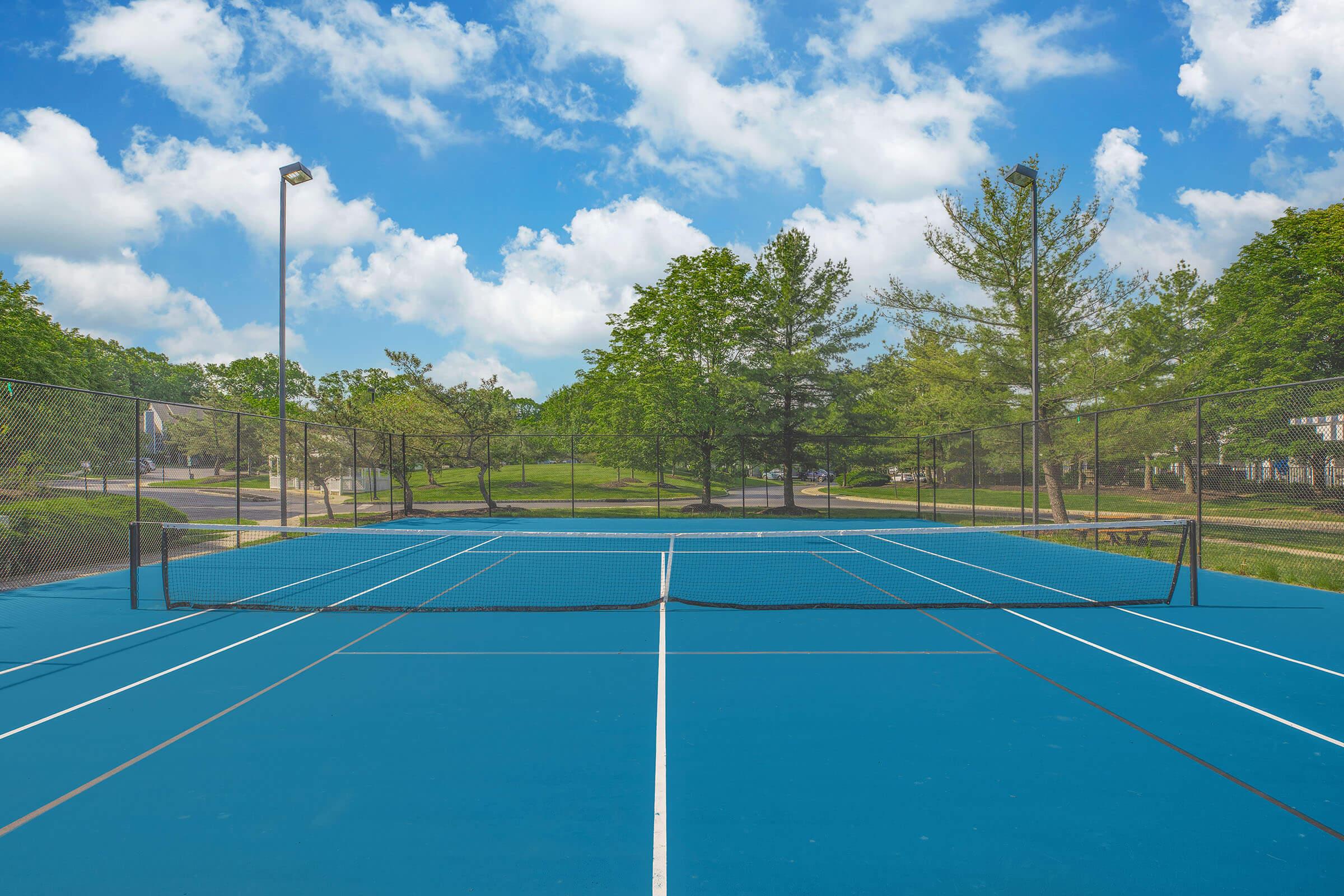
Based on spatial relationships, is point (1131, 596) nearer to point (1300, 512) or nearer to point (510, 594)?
point (510, 594)

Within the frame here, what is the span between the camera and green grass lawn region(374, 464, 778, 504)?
32.6m

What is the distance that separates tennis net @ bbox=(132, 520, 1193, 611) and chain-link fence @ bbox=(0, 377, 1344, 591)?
1.28m

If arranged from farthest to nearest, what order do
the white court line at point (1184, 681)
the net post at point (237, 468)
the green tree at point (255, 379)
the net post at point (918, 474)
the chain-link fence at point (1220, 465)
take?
the green tree at point (255, 379), the net post at point (918, 474), the chain-link fence at point (1220, 465), the net post at point (237, 468), the white court line at point (1184, 681)

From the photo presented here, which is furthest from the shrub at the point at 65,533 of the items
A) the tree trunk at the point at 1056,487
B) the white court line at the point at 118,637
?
the tree trunk at the point at 1056,487

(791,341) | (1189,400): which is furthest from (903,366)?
(1189,400)

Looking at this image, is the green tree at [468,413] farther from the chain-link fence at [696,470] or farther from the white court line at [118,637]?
the white court line at [118,637]

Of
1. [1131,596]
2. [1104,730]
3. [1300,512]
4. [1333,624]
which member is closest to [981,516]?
[1300,512]

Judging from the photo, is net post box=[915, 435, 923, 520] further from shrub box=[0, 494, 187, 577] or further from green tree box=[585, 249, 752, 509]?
shrub box=[0, 494, 187, 577]

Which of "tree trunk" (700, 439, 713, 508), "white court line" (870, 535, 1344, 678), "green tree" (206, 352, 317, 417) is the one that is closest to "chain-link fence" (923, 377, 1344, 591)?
"white court line" (870, 535, 1344, 678)

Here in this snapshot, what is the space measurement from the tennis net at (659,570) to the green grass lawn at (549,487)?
36.0 ft

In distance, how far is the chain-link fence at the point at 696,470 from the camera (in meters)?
11.9

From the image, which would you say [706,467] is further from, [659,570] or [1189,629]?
[1189,629]

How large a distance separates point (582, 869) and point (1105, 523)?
11.9 metres

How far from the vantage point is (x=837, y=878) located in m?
3.21
